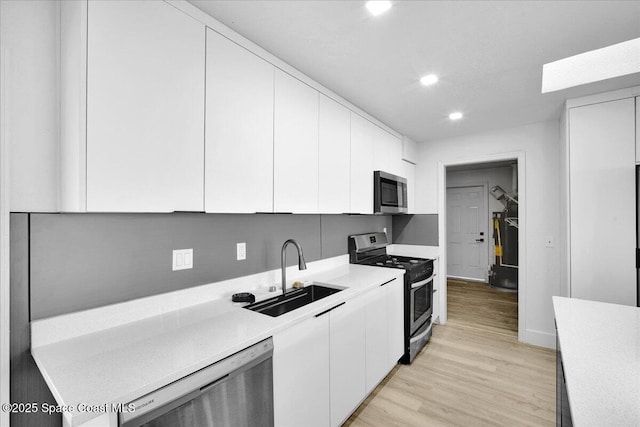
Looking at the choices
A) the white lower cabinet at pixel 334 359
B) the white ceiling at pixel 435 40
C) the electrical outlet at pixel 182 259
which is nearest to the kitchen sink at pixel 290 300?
the white lower cabinet at pixel 334 359

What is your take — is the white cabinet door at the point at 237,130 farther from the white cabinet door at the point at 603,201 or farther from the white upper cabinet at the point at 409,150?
the white cabinet door at the point at 603,201

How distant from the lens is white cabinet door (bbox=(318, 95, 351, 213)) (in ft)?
7.16

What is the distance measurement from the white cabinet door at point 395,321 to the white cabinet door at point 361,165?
2.48 ft

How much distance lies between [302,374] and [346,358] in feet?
1.51

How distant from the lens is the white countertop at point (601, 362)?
775mm

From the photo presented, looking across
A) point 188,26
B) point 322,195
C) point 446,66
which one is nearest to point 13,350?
point 188,26

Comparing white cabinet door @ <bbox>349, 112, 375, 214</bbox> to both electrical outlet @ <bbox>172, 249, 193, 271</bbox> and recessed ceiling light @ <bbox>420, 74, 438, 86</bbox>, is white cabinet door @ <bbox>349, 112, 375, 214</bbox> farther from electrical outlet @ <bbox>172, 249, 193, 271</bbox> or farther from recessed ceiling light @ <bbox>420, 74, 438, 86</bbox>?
electrical outlet @ <bbox>172, 249, 193, 271</bbox>

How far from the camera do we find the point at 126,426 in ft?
2.74

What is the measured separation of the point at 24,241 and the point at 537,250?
4.18 m

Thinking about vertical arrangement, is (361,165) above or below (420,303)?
above

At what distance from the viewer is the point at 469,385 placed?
2.39m

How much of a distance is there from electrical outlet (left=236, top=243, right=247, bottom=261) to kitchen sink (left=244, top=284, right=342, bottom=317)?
34 cm

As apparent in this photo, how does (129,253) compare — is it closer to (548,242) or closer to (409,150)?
(409,150)

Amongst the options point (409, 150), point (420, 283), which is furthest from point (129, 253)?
point (409, 150)
